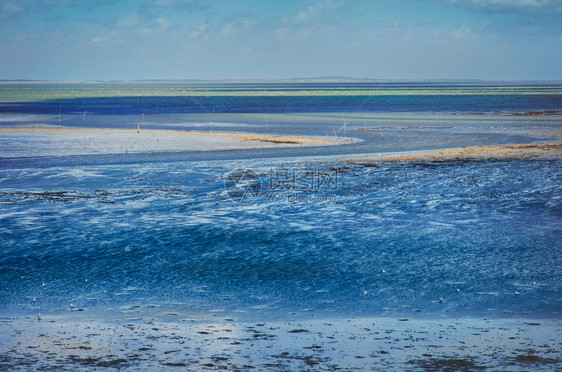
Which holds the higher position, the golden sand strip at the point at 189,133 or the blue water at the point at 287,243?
the golden sand strip at the point at 189,133

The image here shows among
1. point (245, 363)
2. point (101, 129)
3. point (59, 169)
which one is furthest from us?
point (101, 129)

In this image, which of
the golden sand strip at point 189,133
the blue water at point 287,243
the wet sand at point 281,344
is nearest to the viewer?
the wet sand at point 281,344

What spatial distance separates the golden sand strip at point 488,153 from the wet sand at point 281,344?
Answer: 53.0 ft

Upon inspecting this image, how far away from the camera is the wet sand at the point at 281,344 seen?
6578mm

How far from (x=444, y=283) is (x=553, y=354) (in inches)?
123

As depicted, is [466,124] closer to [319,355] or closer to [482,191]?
[482,191]

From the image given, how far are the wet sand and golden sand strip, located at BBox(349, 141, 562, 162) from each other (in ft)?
53.0

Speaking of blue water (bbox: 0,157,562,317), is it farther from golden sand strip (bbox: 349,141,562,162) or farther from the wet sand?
golden sand strip (bbox: 349,141,562,162)

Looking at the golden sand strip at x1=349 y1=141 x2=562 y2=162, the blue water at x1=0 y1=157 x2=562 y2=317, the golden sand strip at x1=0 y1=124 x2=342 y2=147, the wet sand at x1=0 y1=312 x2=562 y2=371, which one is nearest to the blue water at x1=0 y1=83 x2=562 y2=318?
the blue water at x1=0 y1=157 x2=562 y2=317

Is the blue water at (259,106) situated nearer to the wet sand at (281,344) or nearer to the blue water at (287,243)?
the blue water at (287,243)

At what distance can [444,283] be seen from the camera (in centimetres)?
991

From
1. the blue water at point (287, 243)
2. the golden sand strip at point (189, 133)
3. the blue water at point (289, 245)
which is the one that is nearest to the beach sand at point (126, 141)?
the golden sand strip at point (189, 133)

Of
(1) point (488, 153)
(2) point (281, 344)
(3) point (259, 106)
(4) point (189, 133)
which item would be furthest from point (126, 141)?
(3) point (259, 106)

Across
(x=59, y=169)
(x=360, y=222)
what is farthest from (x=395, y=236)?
(x=59, y=169)
